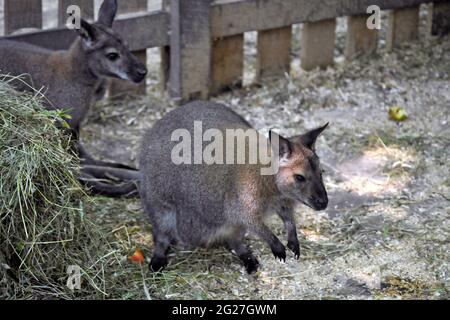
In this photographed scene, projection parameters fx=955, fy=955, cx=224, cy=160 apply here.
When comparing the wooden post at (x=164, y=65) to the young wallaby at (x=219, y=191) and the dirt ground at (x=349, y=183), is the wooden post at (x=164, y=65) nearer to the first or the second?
the dirt ground at (x=349, y=183)

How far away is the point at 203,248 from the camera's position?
17.0 feet

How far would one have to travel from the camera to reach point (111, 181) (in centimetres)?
571

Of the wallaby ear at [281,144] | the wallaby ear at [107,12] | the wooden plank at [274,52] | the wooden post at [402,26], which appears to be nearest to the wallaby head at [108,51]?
the wallaby ear at [107,12]

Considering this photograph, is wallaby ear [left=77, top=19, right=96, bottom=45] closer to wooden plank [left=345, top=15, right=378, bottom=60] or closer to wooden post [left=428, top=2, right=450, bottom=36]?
wooden plank [left=345, top=15, right=378, bottom=60]

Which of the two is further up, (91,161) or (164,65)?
(164,65)

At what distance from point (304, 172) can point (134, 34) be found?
2221mm

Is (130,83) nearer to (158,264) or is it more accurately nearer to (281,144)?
(158,264)

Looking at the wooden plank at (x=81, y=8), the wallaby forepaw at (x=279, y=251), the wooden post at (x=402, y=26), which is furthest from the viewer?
the wooden post at (x=402, y=26)

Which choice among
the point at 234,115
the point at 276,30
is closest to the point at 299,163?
the point at 234,115

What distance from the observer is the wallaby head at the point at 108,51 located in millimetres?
5781

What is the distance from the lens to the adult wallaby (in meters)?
5.68

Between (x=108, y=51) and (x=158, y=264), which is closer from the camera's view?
(x=158, y=264)

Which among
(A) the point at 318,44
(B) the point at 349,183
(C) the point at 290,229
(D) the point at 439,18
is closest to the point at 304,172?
(C) the point at 290,229

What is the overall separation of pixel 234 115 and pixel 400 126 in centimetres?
179
